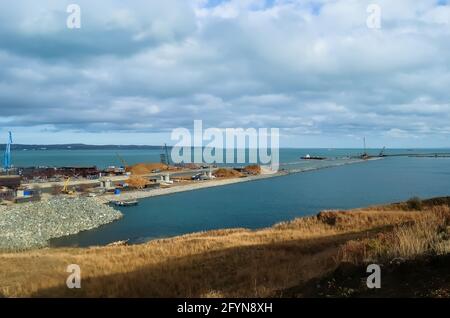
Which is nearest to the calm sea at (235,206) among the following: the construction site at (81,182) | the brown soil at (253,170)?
the construction site at (81,182)

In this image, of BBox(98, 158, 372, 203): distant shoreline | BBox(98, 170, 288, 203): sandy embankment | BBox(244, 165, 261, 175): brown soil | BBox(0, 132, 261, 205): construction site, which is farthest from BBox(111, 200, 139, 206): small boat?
BBox(244, 165, 261, 175): brown soil

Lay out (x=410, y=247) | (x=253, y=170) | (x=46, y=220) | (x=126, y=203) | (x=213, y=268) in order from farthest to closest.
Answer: (x=253, y=170)
(x=126, y=203)
(x=46, y=220)
(x=213, y=268)
(x=410, y=247)

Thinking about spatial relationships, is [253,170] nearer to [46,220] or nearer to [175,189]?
[175,189]

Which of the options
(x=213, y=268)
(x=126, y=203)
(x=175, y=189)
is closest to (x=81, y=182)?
(x=175, y=189)

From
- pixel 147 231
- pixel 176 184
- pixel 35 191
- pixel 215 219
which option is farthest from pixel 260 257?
pixel 176 184

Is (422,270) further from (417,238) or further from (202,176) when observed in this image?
(202,176)

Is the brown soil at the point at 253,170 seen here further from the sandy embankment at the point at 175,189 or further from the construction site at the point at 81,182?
the sandy embankment at the point at 175,189

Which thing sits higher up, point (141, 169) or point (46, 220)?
point (141, 169)
